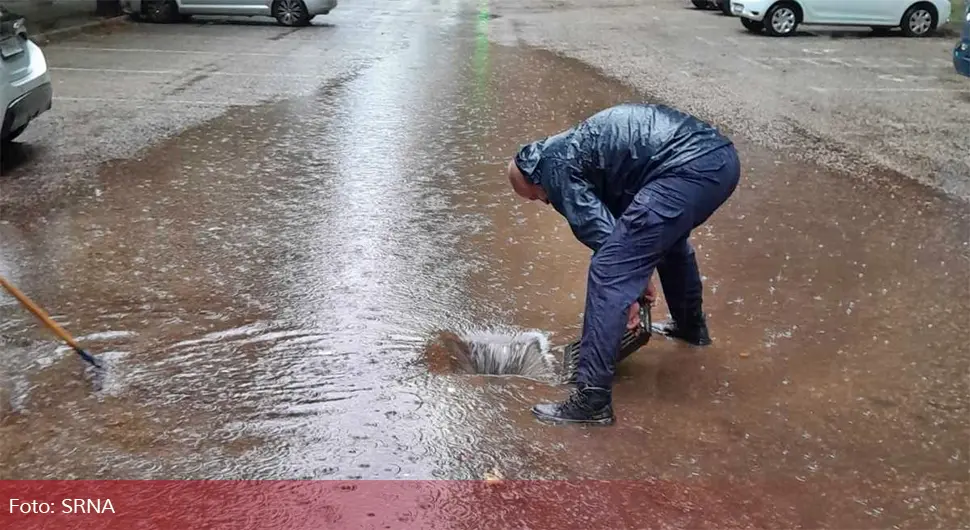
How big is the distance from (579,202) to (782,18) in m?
16.0

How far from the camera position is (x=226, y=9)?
19.0m

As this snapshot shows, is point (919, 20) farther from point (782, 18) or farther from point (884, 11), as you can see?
point (782, 18)

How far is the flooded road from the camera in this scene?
138 inches

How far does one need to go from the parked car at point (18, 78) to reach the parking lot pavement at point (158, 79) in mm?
399

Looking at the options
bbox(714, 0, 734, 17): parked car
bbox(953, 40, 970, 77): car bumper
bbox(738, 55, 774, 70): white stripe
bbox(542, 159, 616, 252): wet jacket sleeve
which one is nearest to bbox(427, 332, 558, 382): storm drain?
bbox(542, 159, 616, 252): wet jacket sleeve

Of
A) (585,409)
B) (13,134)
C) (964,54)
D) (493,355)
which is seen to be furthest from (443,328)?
(964,54)

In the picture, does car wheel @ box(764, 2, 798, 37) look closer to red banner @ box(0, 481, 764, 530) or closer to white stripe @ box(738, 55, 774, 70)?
white stripe @ box(738, 55, 774, 70)

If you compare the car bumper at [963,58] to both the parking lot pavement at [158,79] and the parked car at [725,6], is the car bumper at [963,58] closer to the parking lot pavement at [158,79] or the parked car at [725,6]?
the parking lot pavement at [158,79]

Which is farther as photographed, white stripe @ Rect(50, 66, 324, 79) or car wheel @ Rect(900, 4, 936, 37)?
car wheel @ Rect(900, 4, 936, 37)

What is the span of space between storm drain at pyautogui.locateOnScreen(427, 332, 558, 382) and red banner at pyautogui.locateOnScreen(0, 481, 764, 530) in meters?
1.01

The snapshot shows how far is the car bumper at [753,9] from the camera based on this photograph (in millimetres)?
17953

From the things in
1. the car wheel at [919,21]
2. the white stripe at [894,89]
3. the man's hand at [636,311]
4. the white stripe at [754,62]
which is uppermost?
the car wheel at [919,21]

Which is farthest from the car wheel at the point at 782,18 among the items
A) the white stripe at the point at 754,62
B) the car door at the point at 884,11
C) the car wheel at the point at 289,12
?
the car wheel at the point at 289,12

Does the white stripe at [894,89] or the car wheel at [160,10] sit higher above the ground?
the car wheel at [160,10]
